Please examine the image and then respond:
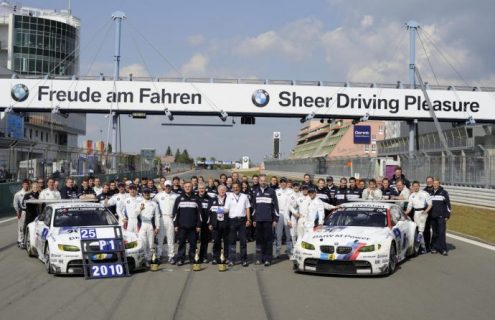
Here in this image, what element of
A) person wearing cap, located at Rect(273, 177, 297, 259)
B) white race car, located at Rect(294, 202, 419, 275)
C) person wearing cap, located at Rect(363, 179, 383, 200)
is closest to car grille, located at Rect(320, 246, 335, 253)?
white race car, located at Rect(294, 202, 419, 275)

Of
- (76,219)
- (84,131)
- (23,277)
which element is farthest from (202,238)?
(84,131)

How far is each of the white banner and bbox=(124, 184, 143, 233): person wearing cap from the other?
846 inches

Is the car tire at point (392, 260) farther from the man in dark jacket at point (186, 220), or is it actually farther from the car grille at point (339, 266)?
the man in dark jacket at point (186, 220)

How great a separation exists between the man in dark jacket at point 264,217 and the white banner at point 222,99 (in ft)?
71.7

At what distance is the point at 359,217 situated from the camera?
39.7 feet

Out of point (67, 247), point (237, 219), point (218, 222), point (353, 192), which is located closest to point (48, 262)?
point (67, 247)

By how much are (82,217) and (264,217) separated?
3.45 metres

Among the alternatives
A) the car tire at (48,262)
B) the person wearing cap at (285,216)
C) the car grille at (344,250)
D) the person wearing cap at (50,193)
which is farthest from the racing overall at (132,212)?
the car grille at (344,250)

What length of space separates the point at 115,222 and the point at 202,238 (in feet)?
5.56

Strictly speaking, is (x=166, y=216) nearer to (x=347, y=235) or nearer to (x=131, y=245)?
(x=131, y=245)

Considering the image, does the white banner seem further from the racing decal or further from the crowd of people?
the racing decal

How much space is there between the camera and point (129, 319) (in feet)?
23.5

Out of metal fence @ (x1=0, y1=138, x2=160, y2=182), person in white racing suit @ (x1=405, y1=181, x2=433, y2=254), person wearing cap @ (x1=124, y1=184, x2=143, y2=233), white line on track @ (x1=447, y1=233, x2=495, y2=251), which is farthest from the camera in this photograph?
metal fence @ (x1=0, y1=138, x2=160, y2=182)

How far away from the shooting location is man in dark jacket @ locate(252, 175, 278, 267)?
12133 millimetres
